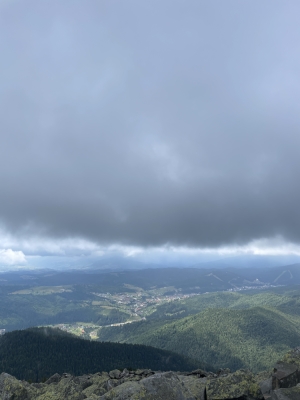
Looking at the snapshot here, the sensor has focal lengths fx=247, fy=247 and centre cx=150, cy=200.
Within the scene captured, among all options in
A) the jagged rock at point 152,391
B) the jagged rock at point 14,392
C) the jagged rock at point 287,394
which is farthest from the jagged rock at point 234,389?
the jagged rock at point 14,392

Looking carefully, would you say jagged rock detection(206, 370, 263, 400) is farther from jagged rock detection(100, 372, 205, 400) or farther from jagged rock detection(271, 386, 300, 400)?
jagged rock detection(100, 372, 205, 400)

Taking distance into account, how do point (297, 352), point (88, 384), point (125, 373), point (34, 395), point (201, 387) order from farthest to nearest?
point (125, 373), point (88, 384), point (297, 352), point (34, 395), point (201, 387)

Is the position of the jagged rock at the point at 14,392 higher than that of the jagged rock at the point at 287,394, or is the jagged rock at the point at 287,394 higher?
the jagged rock at the point at 287,394

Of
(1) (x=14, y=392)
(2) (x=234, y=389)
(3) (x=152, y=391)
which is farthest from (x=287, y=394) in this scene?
(1) (x=14, y=392)

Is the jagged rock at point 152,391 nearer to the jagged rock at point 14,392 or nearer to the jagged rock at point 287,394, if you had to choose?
the jagged rock at point 287,394

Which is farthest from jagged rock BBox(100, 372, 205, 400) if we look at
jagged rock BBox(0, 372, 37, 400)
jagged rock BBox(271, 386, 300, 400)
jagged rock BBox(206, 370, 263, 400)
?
jagged rock BBox(0, 372, 37, 400)

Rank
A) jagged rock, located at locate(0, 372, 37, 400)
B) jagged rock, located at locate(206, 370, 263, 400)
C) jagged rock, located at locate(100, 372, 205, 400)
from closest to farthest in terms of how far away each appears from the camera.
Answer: jagged rock, located at locate(100, 372, 205, 400) < jagged rock, located at locate(206, 370, 263, 400) < jagged rock, located at locate(0, 372, 37, 400)

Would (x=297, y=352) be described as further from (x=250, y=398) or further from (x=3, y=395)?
(x=3, y=395)

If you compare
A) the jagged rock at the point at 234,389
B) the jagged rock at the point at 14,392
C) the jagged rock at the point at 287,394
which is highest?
the jagged rock at the point at 287,394

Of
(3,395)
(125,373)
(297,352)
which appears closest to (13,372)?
(125,373)
